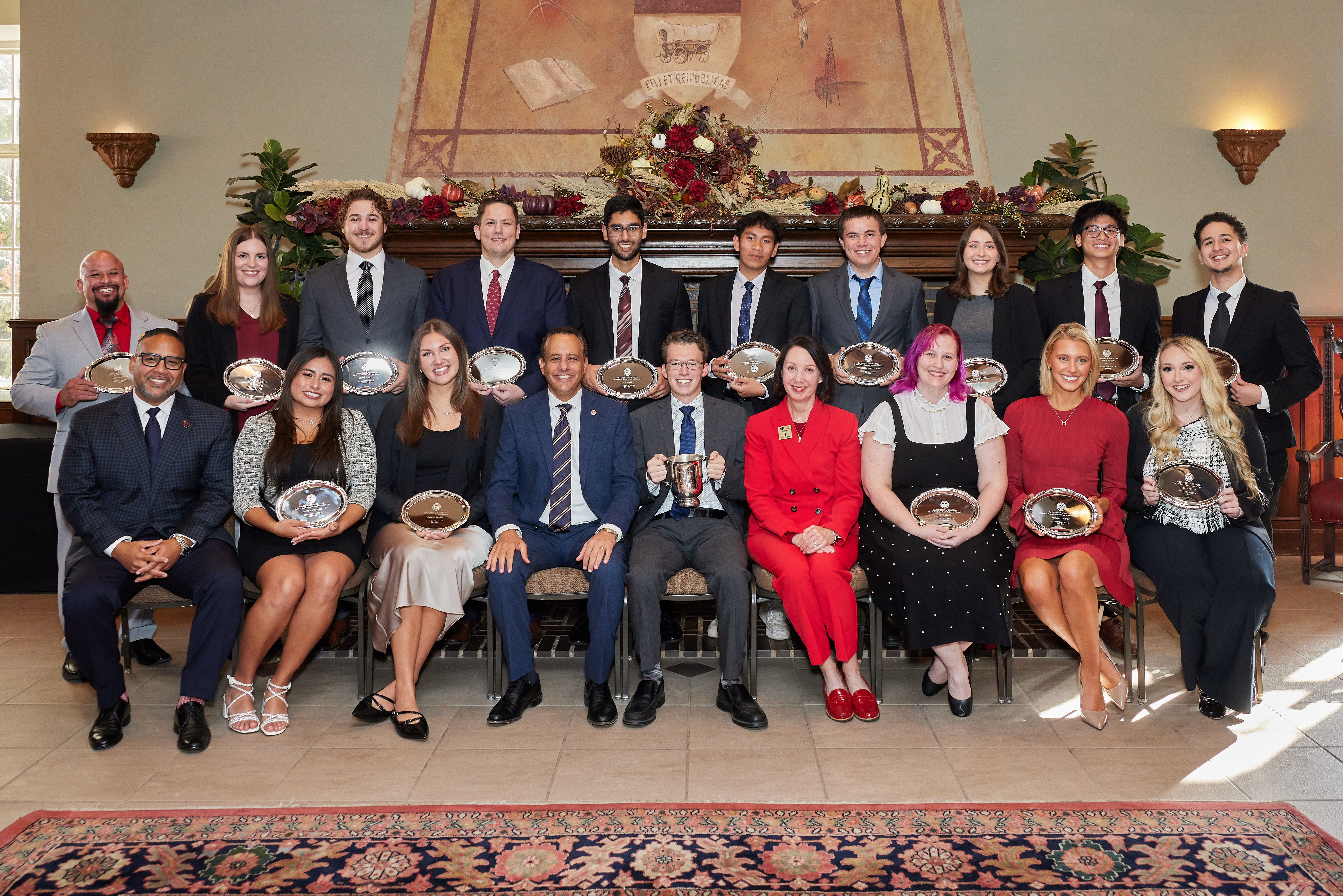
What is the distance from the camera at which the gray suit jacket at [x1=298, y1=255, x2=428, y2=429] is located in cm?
418

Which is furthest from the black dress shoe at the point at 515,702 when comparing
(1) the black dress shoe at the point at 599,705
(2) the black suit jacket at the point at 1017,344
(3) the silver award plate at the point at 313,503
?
(2) the black suit jacket at the point at 1017,344

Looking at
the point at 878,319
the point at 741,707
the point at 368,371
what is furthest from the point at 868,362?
the point at 368,371

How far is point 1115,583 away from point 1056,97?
13.3 feet

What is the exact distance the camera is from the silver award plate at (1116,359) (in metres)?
3.99

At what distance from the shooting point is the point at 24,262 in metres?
6.50

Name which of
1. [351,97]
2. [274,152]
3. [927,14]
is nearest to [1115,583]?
[927,14]

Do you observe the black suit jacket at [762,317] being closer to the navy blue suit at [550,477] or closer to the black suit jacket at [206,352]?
the navy blue suit at [550,477]

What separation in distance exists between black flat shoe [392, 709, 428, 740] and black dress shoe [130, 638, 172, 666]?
146cm

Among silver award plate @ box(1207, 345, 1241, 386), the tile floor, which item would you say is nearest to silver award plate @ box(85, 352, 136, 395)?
the tile floor

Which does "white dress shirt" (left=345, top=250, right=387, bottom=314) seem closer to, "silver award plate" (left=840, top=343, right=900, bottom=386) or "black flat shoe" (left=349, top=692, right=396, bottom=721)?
"black flat shoe" (left=349, top=692, right=396, bottom=721)

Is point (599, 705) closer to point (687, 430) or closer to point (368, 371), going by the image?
point (687, 430)

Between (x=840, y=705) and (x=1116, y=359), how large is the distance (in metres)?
1.94

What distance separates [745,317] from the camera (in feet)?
→ 14.4

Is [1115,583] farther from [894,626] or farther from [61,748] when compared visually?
[61,748]
